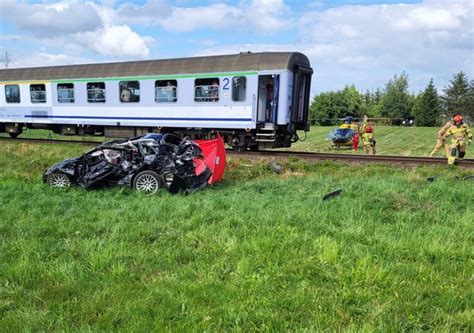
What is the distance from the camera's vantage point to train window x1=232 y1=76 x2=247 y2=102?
1395 cm

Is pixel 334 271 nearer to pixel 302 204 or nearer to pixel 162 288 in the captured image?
pixel 162 288

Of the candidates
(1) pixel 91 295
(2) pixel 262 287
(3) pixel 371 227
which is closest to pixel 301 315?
(2) pixel 262 287

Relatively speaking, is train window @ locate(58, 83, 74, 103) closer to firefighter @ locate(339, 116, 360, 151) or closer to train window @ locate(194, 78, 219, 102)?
train window @ locate(194, 78, 219, 102)

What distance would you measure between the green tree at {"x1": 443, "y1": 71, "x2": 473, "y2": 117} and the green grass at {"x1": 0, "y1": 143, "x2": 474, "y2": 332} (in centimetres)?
7675

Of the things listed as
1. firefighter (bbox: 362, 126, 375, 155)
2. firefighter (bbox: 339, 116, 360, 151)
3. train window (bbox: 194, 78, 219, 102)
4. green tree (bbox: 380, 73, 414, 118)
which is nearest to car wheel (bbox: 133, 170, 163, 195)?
train window (bbox: 194, 78, 219, 102)

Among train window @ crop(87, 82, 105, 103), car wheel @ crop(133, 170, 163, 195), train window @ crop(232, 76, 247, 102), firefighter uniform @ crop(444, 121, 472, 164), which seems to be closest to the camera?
car wheel @ crop(133, 170, 163, 195)

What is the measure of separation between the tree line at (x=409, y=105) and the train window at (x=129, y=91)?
53537 millimetres

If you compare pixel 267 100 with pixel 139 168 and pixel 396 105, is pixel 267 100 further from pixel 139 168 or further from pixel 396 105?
pixel 396 105

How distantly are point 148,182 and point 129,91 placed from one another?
8.35 metres

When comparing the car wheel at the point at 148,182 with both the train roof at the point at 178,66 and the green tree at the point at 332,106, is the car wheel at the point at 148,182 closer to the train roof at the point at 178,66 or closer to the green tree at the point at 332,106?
the train roof at the point at 178,66

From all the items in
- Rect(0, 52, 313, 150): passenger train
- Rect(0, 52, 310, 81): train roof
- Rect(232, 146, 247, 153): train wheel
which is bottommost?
Rect(232, 146, 247, 153): train wheel

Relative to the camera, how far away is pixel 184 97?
15.0 m

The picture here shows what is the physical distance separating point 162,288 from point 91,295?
0.60 metres

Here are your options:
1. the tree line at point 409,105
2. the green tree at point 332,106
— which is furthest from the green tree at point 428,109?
the green tree at point 332,106
